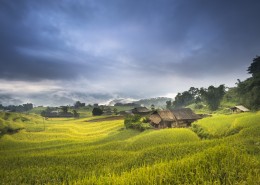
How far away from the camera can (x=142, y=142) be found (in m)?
40.9

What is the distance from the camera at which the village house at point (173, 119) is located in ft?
234

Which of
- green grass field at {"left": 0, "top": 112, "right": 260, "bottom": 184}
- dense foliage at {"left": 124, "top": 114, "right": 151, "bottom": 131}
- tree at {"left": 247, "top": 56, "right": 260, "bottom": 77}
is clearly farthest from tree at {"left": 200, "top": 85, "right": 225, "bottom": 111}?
green grass field at {"left": 0, "top": 112, "right": 260, "bottom": 184}

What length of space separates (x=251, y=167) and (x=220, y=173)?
70.0 inches

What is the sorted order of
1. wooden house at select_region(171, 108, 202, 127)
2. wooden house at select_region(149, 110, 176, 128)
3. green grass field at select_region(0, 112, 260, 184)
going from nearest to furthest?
green grass field at select_region(0, 112, 260, 184) < wooden house at select_region(149, 110, 176, 128) < wooden house at select_region(171, 108, 202, 127)

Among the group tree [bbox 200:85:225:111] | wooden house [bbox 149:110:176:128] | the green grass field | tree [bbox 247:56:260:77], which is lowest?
the green grass field

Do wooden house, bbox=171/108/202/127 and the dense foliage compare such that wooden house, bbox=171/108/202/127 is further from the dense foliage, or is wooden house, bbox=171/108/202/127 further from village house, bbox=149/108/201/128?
the dense foliage

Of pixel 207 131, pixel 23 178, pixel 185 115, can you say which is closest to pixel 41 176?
pixel 23 178

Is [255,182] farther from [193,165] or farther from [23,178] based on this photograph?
[23,178]

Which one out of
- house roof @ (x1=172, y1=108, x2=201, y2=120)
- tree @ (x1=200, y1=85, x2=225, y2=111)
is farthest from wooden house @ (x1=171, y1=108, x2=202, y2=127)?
tree @ (x1=200, y1=85, x2=225, y2=111)

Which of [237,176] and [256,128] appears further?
[256,128]

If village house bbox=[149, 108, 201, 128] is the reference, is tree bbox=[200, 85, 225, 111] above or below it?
above

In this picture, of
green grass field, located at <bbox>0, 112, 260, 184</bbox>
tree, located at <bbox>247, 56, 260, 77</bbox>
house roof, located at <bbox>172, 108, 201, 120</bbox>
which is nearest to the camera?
green grass field, located at <bbox>0, 112, 260, 184</bbox>

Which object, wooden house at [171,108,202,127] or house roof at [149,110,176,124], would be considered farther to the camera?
wooden house at [171,108,202,127]

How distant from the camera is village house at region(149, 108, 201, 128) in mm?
71438
